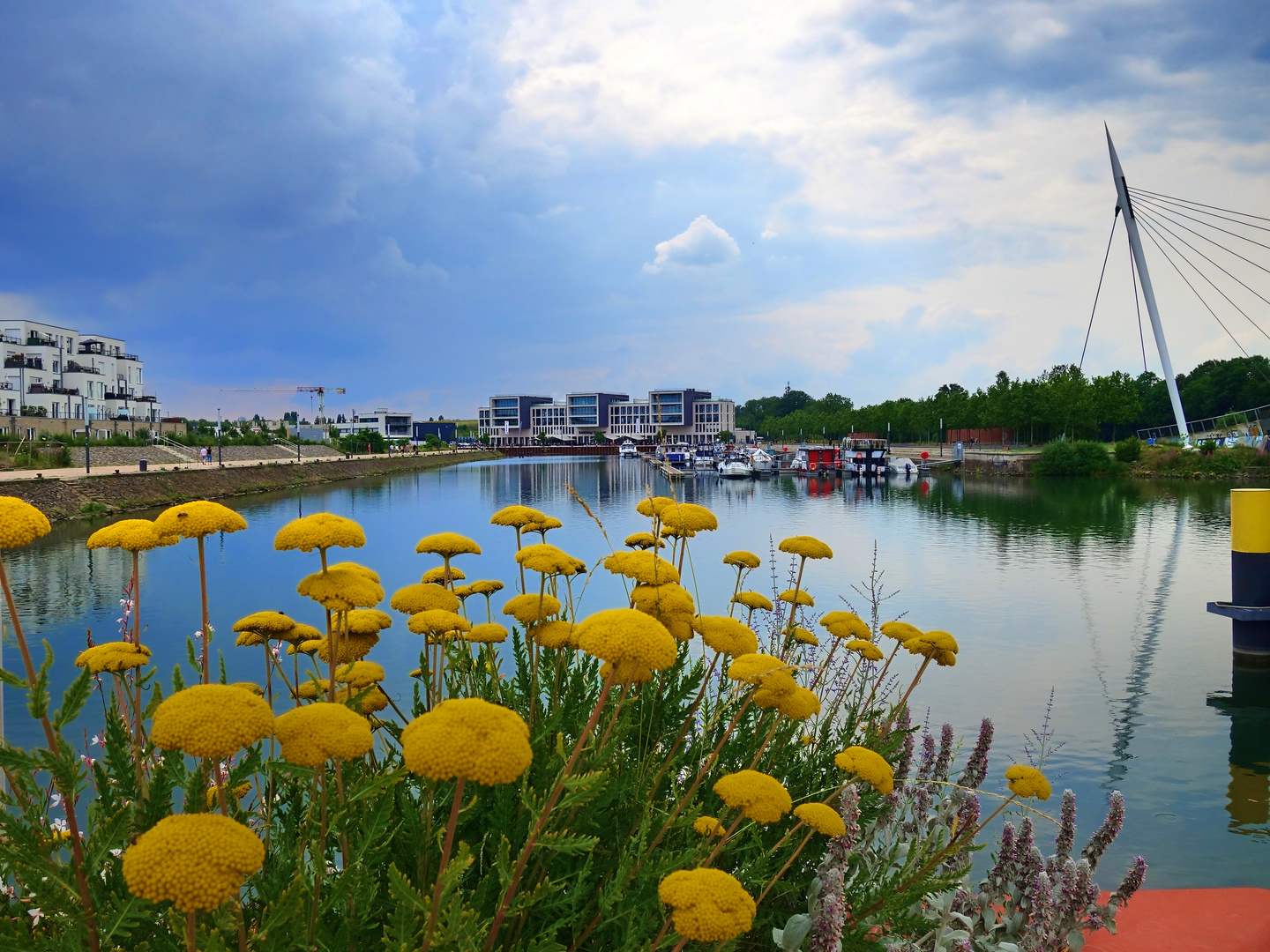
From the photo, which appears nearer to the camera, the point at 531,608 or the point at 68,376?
the point at 531,608

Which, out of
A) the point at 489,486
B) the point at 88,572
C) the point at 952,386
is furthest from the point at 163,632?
the point at 952,386

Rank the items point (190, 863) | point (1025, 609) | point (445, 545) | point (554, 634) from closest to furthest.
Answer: point (190, 863), point (554, 634), point (445, 545), point (1025, 609)

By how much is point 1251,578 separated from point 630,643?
13.5 m

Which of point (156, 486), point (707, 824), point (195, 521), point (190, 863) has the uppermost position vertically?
point (195, 521)

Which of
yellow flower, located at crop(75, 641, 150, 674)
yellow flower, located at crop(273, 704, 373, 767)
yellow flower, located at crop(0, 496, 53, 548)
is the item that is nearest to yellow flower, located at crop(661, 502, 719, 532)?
yellow flower, located at crop(273, 704, 373, 767)

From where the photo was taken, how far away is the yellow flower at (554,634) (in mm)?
3432

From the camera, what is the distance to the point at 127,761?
2195 mm

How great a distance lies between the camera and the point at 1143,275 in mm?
50219

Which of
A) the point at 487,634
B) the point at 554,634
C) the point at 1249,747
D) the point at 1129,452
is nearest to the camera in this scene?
the point at 554,634

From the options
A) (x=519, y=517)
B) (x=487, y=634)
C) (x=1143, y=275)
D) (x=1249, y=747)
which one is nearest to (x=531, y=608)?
(x=487, y=634)

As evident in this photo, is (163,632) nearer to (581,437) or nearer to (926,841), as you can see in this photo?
(926,841)

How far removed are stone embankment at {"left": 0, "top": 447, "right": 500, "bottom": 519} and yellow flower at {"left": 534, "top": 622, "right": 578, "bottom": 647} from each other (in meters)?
27.0

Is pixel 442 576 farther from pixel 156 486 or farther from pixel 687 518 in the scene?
pixel 156 486

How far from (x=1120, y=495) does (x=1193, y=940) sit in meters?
49.5
